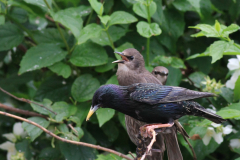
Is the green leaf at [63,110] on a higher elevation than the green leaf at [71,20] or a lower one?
lower

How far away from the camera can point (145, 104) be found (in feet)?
6.75

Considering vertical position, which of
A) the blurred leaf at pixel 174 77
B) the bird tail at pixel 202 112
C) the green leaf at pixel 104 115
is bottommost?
the green leaf at pixel 104 115

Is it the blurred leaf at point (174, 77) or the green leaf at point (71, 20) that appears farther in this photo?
the blurred leaf at point (174, 77)

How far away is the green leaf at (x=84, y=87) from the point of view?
10.0 ft

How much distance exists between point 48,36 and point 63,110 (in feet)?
2.59

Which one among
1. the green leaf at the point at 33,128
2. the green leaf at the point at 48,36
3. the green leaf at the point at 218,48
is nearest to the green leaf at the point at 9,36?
the green leaf at the point at 48,36

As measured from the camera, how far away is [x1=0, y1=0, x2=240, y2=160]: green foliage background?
289 cm

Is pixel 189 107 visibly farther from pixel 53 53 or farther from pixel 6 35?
pixel 6 35

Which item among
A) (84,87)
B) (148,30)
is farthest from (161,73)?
(84,87)

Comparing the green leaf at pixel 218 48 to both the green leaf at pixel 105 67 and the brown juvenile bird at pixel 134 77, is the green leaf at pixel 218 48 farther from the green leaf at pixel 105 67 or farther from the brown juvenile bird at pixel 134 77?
the green leaf at pixel 105 67

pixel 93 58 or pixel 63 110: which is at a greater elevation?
pixel 93 58

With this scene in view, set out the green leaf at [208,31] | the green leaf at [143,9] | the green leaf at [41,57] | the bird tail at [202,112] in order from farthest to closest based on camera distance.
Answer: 1. the green leaf at [41,57]
2. the green leaf at [143,9]
3. the green leaf at [208,31]
4. the bird tail at [202,112]

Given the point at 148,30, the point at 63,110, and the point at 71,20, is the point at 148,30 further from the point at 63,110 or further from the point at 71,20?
the point at 63,110

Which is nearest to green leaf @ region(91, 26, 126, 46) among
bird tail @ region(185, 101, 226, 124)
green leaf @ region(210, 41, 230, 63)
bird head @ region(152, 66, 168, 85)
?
bird head @ region(152, 66, 168, 85)
